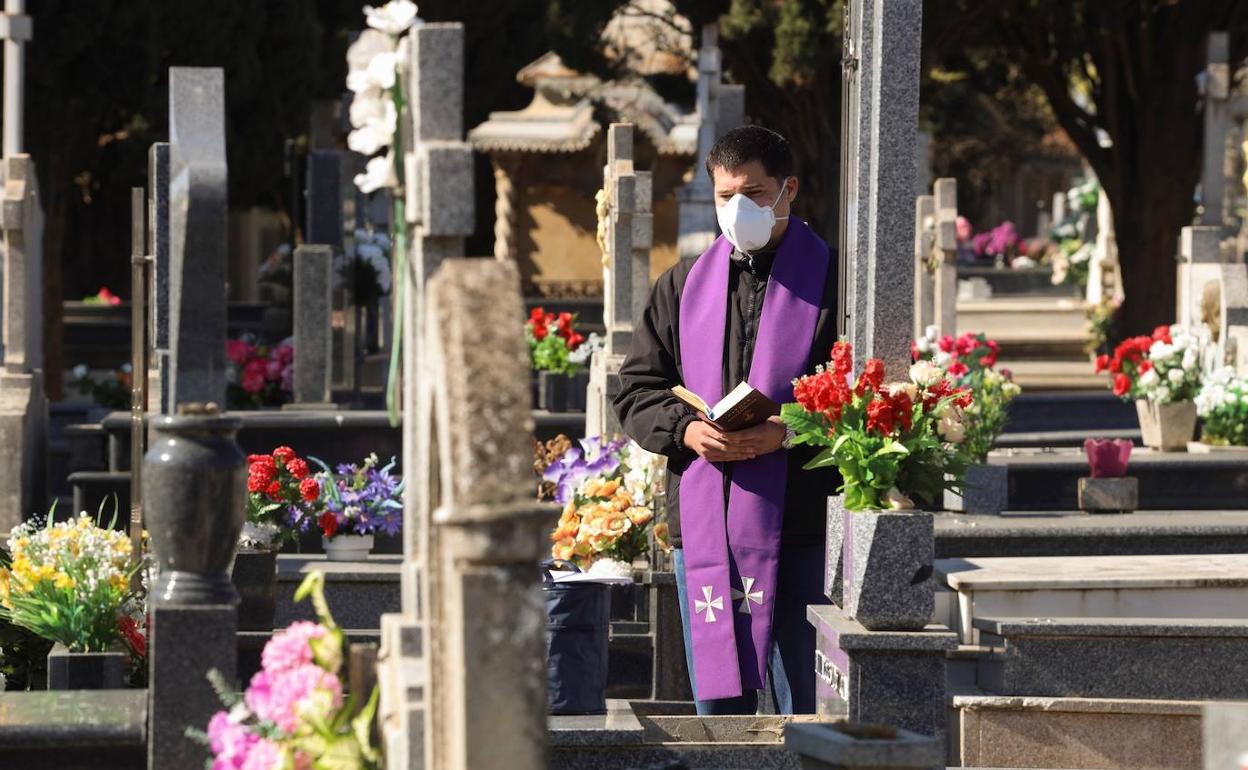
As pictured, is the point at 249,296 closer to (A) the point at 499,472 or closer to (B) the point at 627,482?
(B) the point at 627,482

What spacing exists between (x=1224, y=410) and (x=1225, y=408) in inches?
0.6

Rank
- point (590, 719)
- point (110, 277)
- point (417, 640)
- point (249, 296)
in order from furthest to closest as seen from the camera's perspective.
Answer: point (249, 296), point (110, 277), point (590, 719), point (417, 640)

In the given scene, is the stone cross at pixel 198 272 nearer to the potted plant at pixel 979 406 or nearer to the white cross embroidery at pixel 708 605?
the white cross embroidery at pixel 708 605

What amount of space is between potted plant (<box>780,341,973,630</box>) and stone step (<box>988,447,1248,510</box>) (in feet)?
21.7

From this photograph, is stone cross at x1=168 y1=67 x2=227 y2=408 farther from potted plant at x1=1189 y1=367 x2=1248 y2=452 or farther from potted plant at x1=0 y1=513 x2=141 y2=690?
potted plant at x1=1189 y1=367 x2=1248 y2=452

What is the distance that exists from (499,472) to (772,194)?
2780 mm

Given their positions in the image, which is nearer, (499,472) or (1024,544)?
(499,472)

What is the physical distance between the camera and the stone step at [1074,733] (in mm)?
7594

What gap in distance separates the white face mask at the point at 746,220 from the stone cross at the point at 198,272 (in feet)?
4.75

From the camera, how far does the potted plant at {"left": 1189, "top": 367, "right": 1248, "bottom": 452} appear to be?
13188 mm

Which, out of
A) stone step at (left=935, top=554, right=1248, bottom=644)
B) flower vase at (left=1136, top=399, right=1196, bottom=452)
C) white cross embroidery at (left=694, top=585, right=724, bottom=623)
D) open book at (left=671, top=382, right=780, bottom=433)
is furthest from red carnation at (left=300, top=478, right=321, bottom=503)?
flower vase at (left=1136, top=399, right=1196, bottom=452)

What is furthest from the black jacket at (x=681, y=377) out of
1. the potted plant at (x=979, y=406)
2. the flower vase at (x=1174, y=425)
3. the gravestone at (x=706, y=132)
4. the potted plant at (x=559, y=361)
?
the gravestone at (x=706, y=132)

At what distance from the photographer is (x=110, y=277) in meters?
39.7

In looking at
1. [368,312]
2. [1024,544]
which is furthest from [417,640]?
[368,312]
